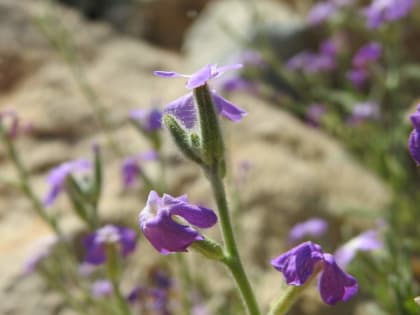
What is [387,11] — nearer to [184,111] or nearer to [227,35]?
[184,111]

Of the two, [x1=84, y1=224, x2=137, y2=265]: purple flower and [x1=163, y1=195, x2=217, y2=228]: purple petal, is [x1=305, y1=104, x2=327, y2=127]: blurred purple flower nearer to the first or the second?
[x1=84, y1=224, x2=137, y2=265]: purple flower

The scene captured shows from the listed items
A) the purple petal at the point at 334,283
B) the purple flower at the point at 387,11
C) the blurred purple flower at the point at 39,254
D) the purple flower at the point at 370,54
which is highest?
the purple flower at the point at 387,11

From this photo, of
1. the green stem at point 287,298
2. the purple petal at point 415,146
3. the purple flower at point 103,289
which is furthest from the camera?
the purple flower at point 103,289

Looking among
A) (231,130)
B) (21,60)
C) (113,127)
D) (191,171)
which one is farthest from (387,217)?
(21,60)

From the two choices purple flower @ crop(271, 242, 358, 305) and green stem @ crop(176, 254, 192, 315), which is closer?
purple flower @ crop(271, 242, 358, 305)

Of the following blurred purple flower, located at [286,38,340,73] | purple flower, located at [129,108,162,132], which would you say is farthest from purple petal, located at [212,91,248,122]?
blurred purple flower, located at [286,38,340,73]

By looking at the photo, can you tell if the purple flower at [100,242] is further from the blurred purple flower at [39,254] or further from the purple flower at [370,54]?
the purple flower at [370,54]

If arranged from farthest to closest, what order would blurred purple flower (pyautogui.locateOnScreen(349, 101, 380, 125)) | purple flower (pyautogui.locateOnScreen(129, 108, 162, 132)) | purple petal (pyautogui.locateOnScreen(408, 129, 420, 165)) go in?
blurred purple flower (pyautogui.locateOnScreen(349, 101, 380, 125)) → purple flower (pyautogui.locateOnScreen(129, 108, 162, 132)) → purple petal (pyautogui.locateOnScreen(408, 129, 420, 165))

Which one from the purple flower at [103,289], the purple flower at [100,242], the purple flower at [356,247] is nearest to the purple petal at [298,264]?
the purple flower at [100,242]

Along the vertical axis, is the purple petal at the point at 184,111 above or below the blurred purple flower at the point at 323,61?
above
